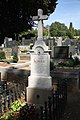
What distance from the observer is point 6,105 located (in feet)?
24.0

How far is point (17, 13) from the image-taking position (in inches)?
1544

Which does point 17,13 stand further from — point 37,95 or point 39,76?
point 37,95

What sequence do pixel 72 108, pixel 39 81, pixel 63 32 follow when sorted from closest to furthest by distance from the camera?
1. pixel 72 108
2. pixel 39 81
3. pixel 63 32

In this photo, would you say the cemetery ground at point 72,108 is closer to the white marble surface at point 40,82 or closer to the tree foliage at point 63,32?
the white marble surface at point 40,82

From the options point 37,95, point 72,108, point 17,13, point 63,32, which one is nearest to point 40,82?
point 37,95

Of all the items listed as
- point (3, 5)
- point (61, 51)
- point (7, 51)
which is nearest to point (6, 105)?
point (61, 51)

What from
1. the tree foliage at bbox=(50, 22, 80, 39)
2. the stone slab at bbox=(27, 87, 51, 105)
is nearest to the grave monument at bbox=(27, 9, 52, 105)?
the stone slab at bbox=(27, 87, 51, 105)

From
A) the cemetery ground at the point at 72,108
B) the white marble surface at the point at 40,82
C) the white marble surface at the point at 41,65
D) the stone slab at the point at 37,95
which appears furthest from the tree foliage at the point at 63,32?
the stone slab at the point at 37,95

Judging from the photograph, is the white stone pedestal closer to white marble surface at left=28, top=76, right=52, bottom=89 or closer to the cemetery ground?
white marble surface at left=28, top=76, right=52, bottom=89

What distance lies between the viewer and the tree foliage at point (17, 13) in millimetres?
37250

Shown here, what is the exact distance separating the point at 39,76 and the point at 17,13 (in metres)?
32.0

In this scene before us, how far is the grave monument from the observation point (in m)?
8.26

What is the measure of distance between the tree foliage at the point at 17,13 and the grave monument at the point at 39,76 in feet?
95.5

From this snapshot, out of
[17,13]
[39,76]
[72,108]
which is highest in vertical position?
[17,13]
